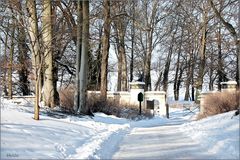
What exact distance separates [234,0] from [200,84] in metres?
19.4

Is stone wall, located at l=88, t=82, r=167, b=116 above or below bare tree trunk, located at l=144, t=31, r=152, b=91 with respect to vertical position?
below

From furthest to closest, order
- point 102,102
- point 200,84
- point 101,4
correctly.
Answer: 1. point 200,84
2. point 101,4
3. point 102,102

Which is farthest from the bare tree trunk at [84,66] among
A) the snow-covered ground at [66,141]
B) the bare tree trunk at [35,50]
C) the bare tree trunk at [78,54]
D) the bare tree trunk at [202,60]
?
the bare tree trunk at [202,60]

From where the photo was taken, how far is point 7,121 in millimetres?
13250

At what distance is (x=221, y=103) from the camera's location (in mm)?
24734

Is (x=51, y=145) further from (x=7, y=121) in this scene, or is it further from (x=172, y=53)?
(x=172, y=53)

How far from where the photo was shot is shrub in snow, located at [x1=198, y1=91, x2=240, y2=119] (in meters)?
24.0

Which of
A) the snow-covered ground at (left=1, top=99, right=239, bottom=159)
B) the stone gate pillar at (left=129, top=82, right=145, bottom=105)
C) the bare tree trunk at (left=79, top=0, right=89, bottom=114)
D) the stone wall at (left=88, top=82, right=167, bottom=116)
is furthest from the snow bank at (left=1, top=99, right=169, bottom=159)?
the stone gate pillar at (left=129, top=82, right=145, bottom=105)

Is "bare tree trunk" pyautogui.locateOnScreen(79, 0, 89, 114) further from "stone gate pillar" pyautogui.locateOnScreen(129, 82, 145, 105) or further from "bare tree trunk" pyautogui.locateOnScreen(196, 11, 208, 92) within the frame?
"bare tree trunk" pyautogui.locateOnScreen(196, 11, 208, 92)

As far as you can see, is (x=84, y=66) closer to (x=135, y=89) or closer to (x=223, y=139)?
(x=223, y=139)

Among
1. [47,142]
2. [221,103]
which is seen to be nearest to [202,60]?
[221,103]

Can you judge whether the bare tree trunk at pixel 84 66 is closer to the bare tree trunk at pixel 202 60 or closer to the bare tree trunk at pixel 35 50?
the bare tree trunk at pixel 35 50

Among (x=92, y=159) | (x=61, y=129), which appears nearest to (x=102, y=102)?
(x=61, y=129)

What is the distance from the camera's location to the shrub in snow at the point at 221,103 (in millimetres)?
24016
